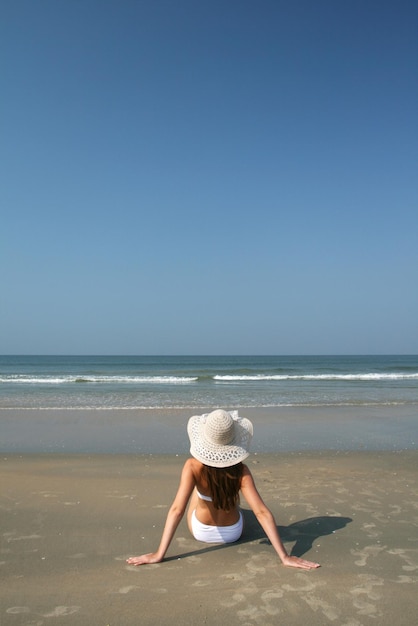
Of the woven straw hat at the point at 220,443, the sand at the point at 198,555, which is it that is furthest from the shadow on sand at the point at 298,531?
the woven straw hat at the point at 220,443

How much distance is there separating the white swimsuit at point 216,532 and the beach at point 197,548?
0.25 feet

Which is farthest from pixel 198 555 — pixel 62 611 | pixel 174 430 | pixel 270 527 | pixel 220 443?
pixel 174 430

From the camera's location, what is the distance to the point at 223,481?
13.0 feet

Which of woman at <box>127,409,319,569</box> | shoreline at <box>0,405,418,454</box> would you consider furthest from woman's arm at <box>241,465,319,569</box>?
shoreline at <box>0,405,418,454</box>

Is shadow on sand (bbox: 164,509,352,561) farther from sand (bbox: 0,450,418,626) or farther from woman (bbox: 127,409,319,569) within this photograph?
woman (bbox: 127,409,319,569)

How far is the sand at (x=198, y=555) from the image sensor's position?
3090 mm

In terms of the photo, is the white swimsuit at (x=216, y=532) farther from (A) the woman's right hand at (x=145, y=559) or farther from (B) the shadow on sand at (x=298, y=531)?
(A) the woman's right hand at (x=145, y=559)

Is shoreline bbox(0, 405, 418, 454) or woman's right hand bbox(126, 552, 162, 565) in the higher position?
woman's right hand bbox(126, 552, 162, 565)

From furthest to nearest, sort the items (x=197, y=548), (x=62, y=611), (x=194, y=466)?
(x=197, y=548)
(x=194, y=466)
(x=62, y=611)

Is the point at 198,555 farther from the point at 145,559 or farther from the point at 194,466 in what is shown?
the point at 194,466

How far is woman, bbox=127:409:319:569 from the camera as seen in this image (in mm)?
3805

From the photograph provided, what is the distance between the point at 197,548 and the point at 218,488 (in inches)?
25.2

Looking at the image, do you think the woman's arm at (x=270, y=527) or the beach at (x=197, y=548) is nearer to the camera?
the beach at (x=197, y=548)

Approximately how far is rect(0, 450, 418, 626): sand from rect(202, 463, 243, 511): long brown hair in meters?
0.48
